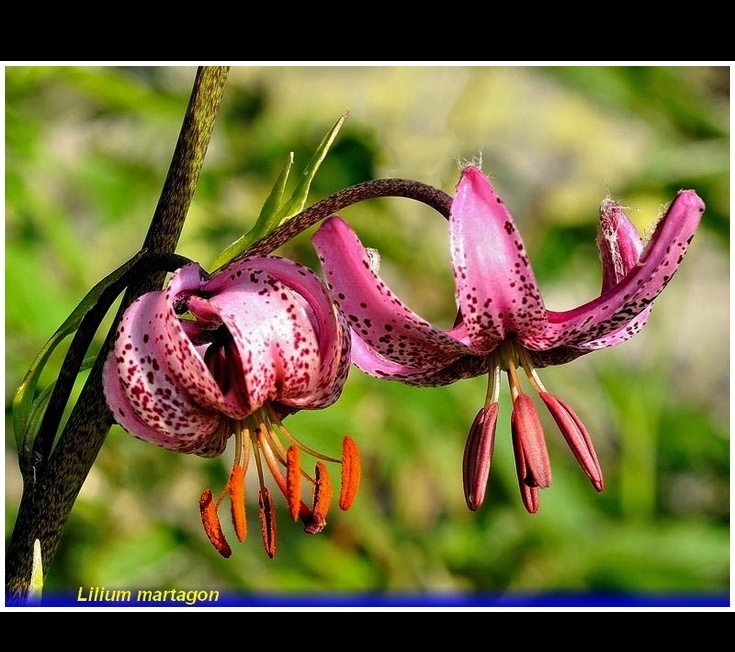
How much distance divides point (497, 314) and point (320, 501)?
0.24 m

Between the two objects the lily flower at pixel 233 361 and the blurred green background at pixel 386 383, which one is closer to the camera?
Result: the lily flower at pixel 233 361

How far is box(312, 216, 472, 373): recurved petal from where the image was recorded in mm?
884

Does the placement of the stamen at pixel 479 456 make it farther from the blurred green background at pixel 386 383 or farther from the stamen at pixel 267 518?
the blurred green background at pixel 386 383

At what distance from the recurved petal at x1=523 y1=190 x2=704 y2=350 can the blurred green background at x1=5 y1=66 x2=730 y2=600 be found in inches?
36.3

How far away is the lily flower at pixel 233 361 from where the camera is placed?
860 millimetres

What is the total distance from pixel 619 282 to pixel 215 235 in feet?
3.85

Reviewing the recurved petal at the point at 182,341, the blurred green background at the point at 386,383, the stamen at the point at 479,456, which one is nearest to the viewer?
the recurved petal at the point at 182,341

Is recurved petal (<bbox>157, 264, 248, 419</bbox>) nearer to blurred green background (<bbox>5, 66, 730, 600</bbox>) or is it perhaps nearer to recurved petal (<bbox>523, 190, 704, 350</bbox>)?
recurved petal (<bbox>523, 190, 704, 350</bbox>)

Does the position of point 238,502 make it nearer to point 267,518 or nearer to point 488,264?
point 267,518

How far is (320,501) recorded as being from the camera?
94cm

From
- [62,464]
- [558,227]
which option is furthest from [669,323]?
[62,464]

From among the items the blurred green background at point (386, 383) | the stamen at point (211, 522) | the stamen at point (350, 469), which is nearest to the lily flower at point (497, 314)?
the stamen at point (350, 469)

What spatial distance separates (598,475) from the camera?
1.00 meters

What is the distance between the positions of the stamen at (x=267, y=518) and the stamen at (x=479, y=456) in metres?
0.19
